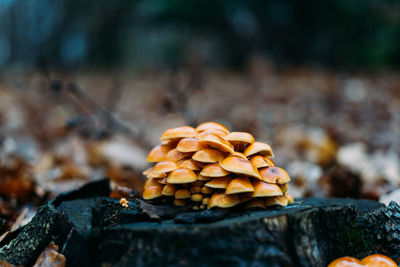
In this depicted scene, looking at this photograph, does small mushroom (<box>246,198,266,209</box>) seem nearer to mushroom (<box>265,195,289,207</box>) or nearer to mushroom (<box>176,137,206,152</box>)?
mushroom (<box>265,195,289,207</box>)

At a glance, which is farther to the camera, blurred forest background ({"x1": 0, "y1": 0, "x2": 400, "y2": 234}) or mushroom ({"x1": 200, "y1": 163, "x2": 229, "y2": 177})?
blurred forest background ({"x1": 0, "y1": 0, "x2": 400, "y2": 234})

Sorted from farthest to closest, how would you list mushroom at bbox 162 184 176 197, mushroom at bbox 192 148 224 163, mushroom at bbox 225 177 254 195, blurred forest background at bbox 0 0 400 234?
1. blurred forest background at bbox 0 0 400 234
2. mushroom at bbox 162 184 176 197
3. mushroom at bbox 192 148 224 163
4. mushroom at bbox 225 177 254 195

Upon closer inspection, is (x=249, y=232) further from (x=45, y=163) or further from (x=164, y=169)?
(x=45, y=163)

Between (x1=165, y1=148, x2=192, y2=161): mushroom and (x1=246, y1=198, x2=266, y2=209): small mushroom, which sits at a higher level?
(x1=165, y1=148, x2=192, y2=161): mushroom

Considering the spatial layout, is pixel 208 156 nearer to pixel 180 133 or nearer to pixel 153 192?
pixel 180 133

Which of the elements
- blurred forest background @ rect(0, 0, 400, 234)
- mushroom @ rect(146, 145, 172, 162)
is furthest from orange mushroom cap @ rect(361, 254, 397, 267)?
mushroom @ rect(146, 145, 172, 162)

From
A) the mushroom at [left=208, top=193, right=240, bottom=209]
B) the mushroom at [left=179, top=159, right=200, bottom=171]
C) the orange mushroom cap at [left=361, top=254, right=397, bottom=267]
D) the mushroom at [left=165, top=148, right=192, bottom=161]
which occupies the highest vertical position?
the mushroom at [left=165, top=148, right=192, bottom=161]
